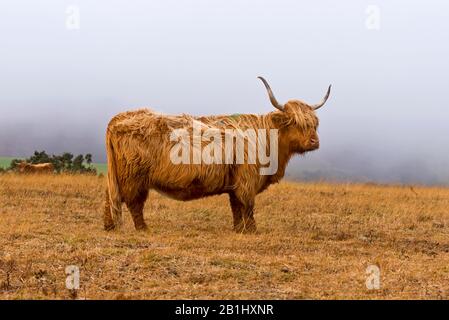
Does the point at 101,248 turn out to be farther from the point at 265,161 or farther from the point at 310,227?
the point at 310,227

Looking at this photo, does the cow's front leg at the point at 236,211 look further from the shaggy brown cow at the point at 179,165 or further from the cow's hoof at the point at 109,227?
the cow's hoof at the point at 109,227

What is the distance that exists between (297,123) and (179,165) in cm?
200

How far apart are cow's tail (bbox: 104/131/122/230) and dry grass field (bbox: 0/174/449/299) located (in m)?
0.25

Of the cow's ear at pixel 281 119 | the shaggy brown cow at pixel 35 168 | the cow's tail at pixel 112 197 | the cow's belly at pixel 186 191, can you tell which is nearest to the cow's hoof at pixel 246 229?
the cow's belly at pixel 186 191

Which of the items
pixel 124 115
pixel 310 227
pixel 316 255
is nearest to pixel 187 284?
pixel 316 255

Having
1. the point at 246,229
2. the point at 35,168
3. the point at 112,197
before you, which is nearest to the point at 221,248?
the point at 246,229

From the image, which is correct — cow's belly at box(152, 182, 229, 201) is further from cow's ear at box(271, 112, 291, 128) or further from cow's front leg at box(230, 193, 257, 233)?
cow's ear at box(271, 112, 291, 128)

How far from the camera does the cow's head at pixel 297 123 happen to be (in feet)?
36.9

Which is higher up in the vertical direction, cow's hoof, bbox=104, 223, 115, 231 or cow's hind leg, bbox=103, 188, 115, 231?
cow's hind leg, bbox=103, 188, 115, 231

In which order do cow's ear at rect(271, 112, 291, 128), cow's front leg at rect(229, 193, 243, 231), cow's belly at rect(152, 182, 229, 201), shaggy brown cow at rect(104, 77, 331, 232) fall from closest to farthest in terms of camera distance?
shaggy brown cow at rect(104, 77, 331, 232) → cow's belly at rect(152, 182, 229, 201) → cow's front leg at rect(229, 193, 243, 231) → cow's ear at rect(271, 112, 291, 128)

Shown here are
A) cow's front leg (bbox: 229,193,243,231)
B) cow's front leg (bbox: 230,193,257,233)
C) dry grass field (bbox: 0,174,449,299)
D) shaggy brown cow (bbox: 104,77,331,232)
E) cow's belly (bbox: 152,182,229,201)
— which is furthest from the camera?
Result: cow's front leg (bbox: 229,193,243,231)

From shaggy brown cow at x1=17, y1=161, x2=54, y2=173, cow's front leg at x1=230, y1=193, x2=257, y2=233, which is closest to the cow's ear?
cow's front leg at x1=230, y1=193, x2=257, y2=233

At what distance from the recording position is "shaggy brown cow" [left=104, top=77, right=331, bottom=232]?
1085cm
